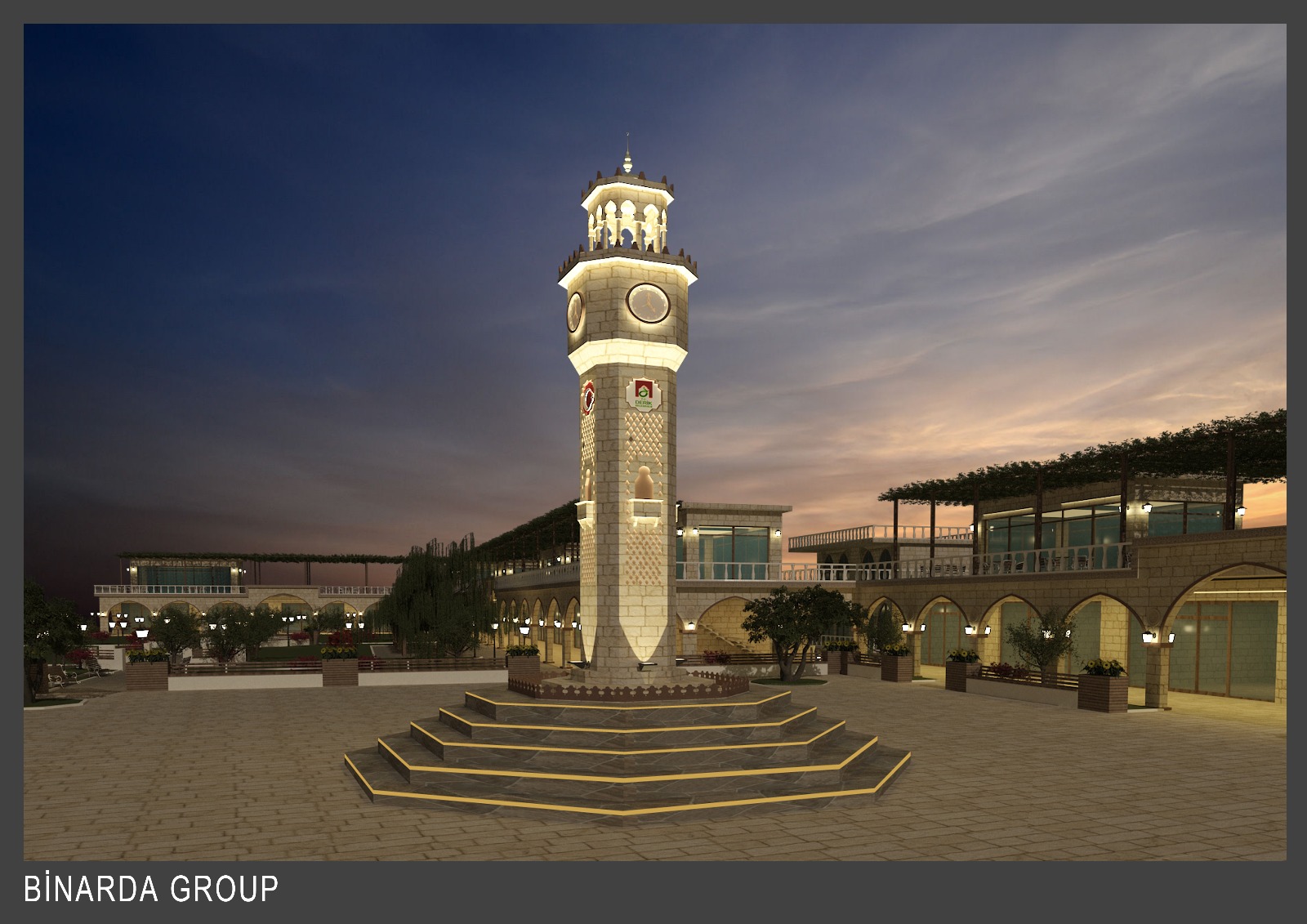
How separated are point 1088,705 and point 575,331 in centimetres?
1590

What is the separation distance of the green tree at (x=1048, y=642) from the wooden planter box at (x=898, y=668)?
5047 mm

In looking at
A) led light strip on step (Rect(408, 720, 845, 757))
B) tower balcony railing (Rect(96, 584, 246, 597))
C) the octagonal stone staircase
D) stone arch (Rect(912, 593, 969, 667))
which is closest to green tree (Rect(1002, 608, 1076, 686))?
stone arch (Rect(912, 593, 969, 667))

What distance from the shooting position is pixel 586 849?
32.6 ft

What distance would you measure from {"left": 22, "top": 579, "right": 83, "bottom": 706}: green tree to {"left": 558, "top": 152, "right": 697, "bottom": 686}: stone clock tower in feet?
50.9

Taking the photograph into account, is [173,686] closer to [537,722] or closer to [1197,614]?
[537,722]

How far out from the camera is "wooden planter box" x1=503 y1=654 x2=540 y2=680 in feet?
96.3

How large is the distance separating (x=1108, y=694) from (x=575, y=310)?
15.7 m

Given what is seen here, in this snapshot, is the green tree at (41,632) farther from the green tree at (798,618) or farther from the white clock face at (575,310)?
the green tree at (798,618)

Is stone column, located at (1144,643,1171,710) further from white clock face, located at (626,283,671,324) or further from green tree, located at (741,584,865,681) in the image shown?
white clock face, located at (626,283,671,324)

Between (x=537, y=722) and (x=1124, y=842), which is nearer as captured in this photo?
(x=1124, y=842)

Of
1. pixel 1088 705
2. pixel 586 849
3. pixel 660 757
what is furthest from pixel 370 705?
pixel 1088 705

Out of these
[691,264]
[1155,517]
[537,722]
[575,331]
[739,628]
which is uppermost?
[691,264]

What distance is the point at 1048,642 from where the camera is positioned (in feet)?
83.0

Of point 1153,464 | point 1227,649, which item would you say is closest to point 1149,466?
point 1153,464
